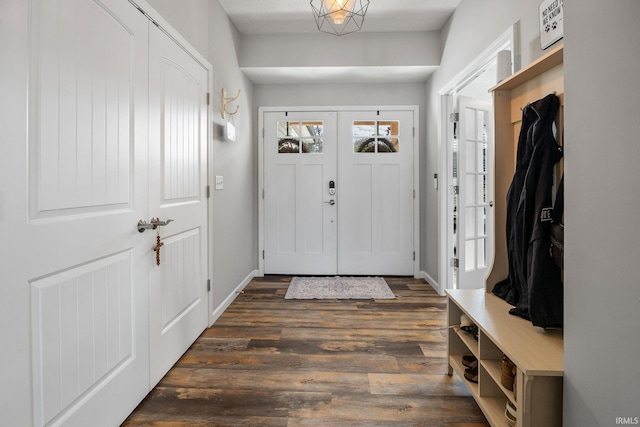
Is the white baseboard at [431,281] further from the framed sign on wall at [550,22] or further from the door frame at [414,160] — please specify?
the framed sign on wall at [550,22]

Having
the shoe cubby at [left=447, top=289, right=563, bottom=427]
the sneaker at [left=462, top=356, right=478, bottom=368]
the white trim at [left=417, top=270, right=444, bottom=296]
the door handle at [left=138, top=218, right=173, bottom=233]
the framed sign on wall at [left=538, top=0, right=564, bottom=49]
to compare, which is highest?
the framed sign on wall at [left=538, top=0, right=564, bottom=49]

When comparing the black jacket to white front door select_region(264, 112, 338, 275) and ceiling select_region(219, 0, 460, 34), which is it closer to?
ceiling select_region(219, 0, 460, 34)

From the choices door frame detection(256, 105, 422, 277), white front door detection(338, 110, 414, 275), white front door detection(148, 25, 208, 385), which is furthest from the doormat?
white front door detection(148, 25, 208, 385)

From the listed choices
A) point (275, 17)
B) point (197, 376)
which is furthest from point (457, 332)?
point (275, 17)

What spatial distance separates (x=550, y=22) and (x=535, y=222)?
103cm

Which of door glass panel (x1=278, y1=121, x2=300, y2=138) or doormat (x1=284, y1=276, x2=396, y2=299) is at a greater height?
door glass panel (x1=278, y1=121, x2=300, y2=138)

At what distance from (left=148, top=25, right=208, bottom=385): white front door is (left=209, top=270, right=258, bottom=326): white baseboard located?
13 cm

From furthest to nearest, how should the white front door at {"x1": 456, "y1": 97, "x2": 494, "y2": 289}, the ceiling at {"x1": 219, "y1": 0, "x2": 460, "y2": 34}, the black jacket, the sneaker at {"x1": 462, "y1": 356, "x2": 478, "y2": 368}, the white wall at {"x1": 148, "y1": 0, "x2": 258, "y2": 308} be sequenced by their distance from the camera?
the white front door at {"x1": 456, "y1": 97, "x2": 494, "y2": 289} → the ceiling at {"x1": 219, "y1": 0, "x2": 460, "y2": 34} → the white wall at {"x1": 148, "y1": 0, "x2": 258, "y2": 308} → the sneaker at {"x1": 462, "y1": 356, "x2": 478, "y2": 368} → the black jacket

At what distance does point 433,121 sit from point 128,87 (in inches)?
117

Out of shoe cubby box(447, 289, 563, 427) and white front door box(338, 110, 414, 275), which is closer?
shoe cubby box(447, 289, 563, 427)

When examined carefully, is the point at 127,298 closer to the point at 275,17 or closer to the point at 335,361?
the point at 335,361

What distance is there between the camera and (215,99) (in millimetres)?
2740

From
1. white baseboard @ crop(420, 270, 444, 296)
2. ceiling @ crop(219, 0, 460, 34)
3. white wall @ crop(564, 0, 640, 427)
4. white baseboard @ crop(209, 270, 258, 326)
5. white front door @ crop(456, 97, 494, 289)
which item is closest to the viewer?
white wall @ crop(564, 0, 640, 427)

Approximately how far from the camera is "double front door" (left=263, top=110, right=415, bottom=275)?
4.07 metres
